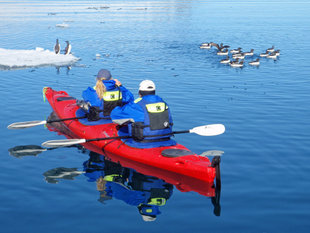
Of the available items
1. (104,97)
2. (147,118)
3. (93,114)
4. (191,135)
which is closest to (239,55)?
(191,135)

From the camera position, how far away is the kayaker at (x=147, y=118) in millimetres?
9797

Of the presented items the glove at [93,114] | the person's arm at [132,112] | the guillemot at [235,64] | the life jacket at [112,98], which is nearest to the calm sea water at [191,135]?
the guillemot at [235,64]

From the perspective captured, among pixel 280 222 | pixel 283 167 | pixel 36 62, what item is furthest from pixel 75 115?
pixel 36 62

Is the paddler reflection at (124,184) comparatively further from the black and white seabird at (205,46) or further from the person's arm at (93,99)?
the black and white seabird at (205,46)

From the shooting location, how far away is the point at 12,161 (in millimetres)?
10758

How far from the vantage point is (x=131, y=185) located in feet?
31.1

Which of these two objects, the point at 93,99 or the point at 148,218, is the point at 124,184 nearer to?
the point at 148,218

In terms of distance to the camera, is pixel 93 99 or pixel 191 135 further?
pixel 191 135

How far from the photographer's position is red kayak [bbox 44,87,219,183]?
9237 mm

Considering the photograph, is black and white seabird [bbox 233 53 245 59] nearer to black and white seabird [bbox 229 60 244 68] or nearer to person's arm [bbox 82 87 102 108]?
black and white seabird [bbox 229 60 244 68]

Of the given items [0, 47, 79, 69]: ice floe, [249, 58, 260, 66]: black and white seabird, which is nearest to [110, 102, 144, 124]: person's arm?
[0, 47, 79, 69]: ice floe

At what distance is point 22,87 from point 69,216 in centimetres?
1204

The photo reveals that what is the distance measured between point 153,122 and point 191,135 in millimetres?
2932

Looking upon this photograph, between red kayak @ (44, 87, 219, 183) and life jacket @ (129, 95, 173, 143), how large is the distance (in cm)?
31
